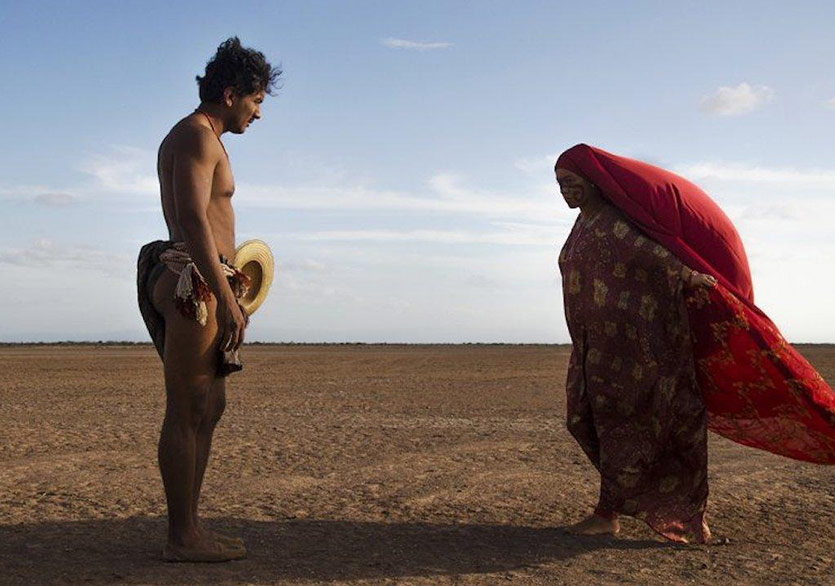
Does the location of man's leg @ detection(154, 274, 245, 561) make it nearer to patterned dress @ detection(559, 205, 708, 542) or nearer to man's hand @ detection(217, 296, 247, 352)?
man's hand @ detection(217, 296, 247, 352)

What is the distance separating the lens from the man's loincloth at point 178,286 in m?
4.48

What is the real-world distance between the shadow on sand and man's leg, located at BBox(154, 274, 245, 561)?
0.13 meters

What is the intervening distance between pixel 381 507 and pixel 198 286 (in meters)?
2.29

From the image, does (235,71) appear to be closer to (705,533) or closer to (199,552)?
(199,552)

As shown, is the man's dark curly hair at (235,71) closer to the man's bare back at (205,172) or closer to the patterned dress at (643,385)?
the man's bare back at (205,172)

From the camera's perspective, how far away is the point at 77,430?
33.5ft

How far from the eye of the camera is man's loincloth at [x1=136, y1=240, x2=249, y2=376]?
4.48 m

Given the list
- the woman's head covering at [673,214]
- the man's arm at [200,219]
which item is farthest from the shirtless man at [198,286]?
the woman's head covering at [673,214]

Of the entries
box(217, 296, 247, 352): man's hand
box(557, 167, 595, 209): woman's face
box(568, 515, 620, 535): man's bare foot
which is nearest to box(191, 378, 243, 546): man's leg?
box(217, 296, 247, 352): man's hand

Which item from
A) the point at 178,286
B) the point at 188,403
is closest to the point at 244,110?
the point at 178,286

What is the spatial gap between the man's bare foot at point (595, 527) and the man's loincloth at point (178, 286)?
208cm

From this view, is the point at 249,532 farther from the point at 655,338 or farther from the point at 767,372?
the point at 767,372

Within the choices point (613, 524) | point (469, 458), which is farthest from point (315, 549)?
point (469, 458)

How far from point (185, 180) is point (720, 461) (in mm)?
5658
